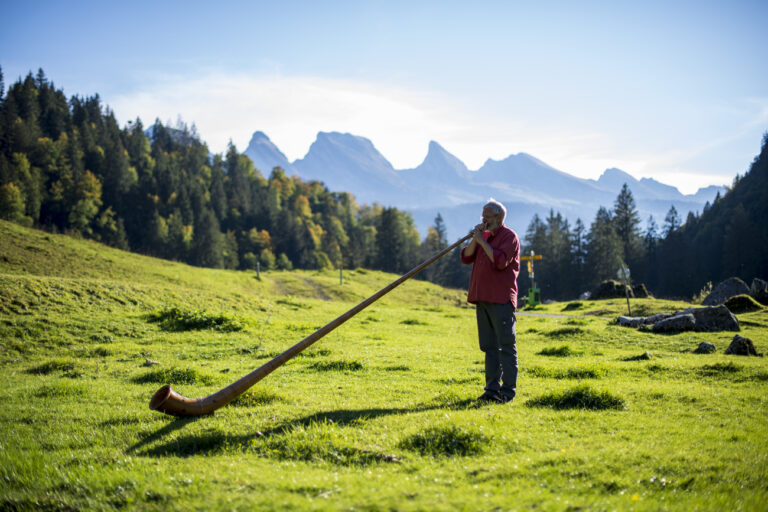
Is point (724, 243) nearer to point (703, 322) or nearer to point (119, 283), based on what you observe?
point (703, 322)

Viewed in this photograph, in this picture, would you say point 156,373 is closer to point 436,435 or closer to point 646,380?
point 436,435

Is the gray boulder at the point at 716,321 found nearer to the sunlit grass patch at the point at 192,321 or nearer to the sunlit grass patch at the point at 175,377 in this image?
the sunlit grass patch at the point at 175,377

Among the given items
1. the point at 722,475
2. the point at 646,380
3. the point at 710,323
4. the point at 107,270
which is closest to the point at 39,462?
the point at 722,475

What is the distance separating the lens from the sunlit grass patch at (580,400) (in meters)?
7.02

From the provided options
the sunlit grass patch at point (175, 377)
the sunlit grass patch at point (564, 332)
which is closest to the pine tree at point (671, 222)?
the sunlit grass patch at point (564, 332)

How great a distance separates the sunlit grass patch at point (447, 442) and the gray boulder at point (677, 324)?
14.9m

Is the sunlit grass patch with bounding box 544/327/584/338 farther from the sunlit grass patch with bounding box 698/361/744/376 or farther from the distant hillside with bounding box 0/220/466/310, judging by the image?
the distant hillside with bounding box 0/220/466/310

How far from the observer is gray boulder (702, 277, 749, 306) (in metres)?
28.0

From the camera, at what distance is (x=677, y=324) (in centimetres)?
1705

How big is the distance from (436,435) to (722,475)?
286 centimetres

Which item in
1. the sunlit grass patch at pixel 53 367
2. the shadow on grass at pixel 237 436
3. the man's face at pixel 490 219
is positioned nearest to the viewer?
the shadow on grass at pixel 237 436

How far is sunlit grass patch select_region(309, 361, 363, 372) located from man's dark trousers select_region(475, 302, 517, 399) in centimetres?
405

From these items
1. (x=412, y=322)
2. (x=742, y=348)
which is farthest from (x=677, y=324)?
(x=412, y=322)

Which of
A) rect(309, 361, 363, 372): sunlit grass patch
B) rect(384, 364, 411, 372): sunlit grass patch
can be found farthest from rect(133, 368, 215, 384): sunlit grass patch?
rect(384, 364, 411, 372): sunlit grass patch
